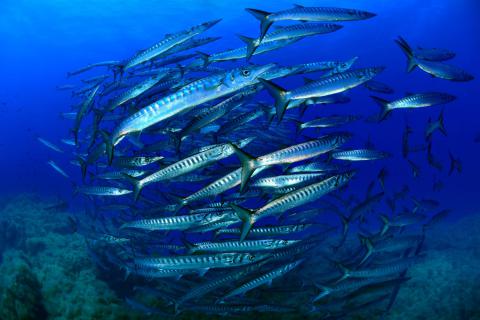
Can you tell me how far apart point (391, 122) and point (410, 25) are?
45169mm

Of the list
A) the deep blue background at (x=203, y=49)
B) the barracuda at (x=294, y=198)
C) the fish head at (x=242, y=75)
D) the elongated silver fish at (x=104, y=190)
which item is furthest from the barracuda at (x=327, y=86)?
the deep blue background at (x=203, y=49)

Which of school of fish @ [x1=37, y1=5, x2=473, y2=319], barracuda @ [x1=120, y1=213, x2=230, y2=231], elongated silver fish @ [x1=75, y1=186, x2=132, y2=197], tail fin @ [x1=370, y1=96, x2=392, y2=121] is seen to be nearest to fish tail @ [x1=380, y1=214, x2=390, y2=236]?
school of fish @ [x1=37, y1=5, x2=473, y2=319]

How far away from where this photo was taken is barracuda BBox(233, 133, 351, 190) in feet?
13.4

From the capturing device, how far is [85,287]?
7.04m

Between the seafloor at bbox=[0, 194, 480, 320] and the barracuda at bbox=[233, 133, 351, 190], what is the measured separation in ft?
10.5

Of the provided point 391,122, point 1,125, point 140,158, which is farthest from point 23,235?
point 1,125

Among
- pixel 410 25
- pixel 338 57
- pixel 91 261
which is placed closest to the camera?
pixel 91 261

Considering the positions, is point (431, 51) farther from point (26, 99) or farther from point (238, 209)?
point (26, 99)

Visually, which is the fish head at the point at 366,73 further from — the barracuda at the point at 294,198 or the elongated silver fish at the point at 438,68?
the barracuda at the point at 294,198

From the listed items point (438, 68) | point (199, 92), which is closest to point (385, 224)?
point (438, 68)

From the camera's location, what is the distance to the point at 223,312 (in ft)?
18.0

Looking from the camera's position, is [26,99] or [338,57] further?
[26,99]

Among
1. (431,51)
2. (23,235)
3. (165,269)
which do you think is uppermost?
(431,51)

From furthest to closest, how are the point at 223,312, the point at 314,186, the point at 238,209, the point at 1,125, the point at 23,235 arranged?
the point at 1,125, the point at 23,235, the point at 223,312, the point at 314,186, the point at 238,209
